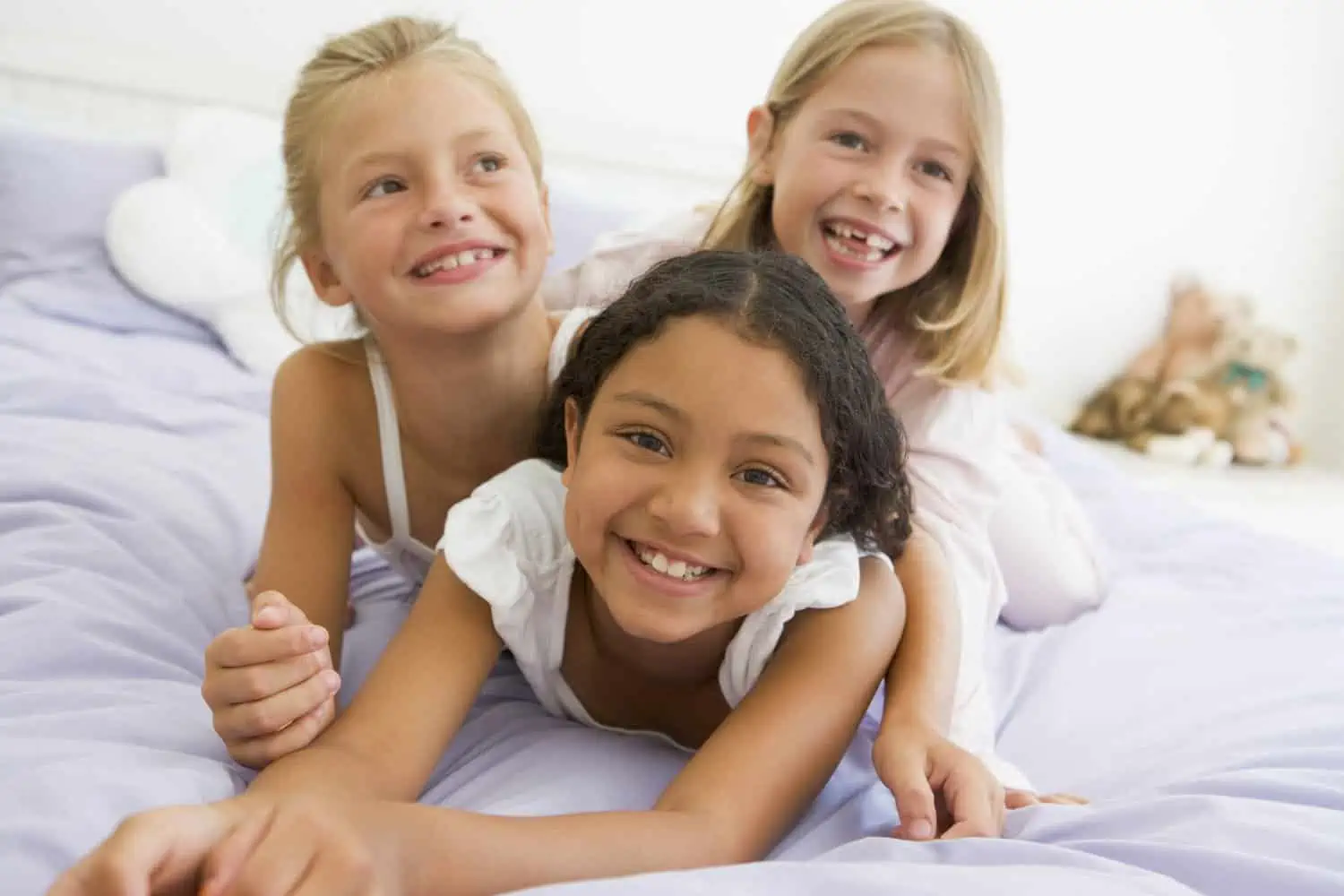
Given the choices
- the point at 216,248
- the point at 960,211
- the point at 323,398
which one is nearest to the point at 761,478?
the point at 323,398

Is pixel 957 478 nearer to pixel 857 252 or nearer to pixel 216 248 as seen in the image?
pixel 857 252

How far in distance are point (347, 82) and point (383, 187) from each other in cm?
11

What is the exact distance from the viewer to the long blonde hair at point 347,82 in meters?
1.03

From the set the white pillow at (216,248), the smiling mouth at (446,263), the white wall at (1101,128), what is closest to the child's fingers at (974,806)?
the smiling mouth at (446,263)

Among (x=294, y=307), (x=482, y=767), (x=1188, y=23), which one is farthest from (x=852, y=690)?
(x=1188, y=23)

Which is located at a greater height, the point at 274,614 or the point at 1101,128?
the point at 1101,128

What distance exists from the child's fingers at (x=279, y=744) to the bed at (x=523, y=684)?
0.07ft

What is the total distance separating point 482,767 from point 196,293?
45.6 inches

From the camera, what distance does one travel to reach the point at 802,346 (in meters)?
0.81

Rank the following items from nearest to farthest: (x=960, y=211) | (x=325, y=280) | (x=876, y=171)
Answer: (x=325, y=280), (x=876, y=171), (x=960, y=211)

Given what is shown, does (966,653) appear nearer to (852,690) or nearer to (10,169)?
(852,690)

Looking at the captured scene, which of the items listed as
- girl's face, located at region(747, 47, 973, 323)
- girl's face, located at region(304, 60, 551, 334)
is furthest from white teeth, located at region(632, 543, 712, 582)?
girl's face, located at region(747, 47, 973, 323)

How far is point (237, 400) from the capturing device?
1557 mm

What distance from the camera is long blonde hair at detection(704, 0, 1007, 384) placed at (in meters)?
1.21
